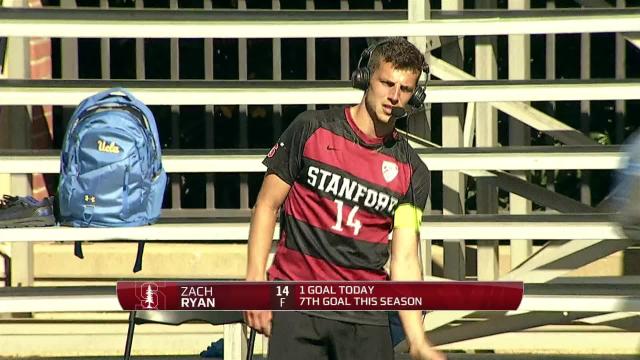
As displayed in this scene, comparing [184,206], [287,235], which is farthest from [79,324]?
[287,235]

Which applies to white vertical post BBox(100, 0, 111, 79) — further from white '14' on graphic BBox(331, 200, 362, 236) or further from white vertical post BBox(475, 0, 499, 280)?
white '14' on graphic BBox(331, 200, 362, 236)

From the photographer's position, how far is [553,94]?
350 inches

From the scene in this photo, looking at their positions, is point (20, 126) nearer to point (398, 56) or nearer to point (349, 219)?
point (349, 219)

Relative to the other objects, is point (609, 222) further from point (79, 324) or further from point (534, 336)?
point (79, 324)

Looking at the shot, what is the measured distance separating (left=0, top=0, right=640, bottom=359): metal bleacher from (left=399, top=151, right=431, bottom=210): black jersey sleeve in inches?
93.6

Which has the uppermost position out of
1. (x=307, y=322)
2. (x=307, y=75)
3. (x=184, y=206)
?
(x=307, y=75)

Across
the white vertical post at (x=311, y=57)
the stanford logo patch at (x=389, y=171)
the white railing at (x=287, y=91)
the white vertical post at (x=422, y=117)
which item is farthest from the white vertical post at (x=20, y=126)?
the stanford logo patch at (x=389, y=171)

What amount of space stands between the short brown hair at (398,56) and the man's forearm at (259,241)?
2.16ft

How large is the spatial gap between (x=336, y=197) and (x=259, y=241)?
0.34 m

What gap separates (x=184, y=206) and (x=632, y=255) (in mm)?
2897

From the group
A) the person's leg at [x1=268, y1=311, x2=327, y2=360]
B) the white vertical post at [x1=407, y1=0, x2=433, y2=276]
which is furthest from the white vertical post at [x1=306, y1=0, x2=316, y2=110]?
the person's leg at [x1=268, y1=311, x2=327, y2=360]

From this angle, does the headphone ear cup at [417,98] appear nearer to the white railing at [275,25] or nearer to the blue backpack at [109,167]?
the blue backpack at [109,167]

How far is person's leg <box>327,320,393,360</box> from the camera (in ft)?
19.4

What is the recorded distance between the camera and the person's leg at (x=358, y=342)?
19.4ft
